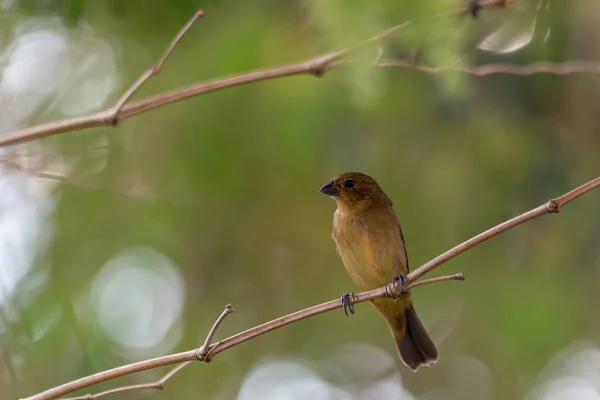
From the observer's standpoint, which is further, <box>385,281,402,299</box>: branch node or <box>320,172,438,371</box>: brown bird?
<box>320,172,438,371</box>: brown bird

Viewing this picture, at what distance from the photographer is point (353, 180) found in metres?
3.93

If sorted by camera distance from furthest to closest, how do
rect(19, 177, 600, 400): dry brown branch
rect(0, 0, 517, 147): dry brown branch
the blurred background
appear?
the blurred background
rect(0, 0, 517, 147): dry brown branch
rect(19, 177, 600, 400): dry brown branch

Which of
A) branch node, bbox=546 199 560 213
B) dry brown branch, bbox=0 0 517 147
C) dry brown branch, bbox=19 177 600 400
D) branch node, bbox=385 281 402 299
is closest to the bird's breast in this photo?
branch node, bbox=385 281 402 299

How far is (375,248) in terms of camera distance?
371 centimetres

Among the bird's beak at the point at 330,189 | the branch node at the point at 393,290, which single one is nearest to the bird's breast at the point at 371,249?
the bird's beak at the point at 330,189

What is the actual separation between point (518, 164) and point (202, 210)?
6.14 ft

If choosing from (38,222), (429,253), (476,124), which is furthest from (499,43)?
(38,222)

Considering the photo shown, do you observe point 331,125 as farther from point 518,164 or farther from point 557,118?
point 557,118

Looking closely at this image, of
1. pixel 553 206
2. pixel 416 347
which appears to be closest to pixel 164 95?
pixel 553 206

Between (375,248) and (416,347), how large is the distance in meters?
0.71

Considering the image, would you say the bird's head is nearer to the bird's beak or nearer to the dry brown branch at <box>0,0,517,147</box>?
the bird's beak

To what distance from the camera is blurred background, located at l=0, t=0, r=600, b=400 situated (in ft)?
11.1

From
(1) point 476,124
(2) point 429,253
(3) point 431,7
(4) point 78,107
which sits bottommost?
(2) point 429,253

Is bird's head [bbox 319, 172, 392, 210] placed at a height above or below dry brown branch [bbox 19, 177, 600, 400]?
above
